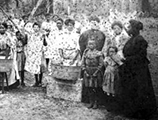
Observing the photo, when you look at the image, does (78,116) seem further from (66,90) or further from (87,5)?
(87,5)

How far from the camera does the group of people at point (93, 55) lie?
484 centimetres

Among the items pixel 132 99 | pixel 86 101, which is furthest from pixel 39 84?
pixel 132 99

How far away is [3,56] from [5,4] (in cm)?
200

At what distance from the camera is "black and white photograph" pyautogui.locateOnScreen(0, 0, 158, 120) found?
489 centimetres

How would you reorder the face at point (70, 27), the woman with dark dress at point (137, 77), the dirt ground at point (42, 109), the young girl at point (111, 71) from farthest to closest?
the face at point (70, 27), the young girl at point (111, 71), the dirt ground at point (42, 109), the woman with dark dress at point (137, 77)

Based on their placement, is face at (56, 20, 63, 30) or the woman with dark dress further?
face at (56, 20, 63, 30)

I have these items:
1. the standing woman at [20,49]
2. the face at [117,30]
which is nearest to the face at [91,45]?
the face at [117,30]

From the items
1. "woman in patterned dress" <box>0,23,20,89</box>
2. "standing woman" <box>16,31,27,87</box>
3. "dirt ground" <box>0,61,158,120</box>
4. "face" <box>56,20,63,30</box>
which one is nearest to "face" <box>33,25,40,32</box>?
"standing woman" <box>16,31,27,87</box>

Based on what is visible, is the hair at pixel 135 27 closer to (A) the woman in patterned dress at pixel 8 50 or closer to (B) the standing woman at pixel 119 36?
(B) the standing woman at pixel 119 36

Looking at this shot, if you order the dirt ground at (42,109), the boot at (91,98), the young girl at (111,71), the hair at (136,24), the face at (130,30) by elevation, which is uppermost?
the hair at (136,24)

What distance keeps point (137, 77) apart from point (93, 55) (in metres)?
1.08

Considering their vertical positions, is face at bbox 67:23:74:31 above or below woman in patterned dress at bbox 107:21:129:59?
above

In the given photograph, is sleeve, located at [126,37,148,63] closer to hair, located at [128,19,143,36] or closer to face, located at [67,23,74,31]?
hair, located at [128,19,143,36]

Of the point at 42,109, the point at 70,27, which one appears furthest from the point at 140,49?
the point at 42,109
